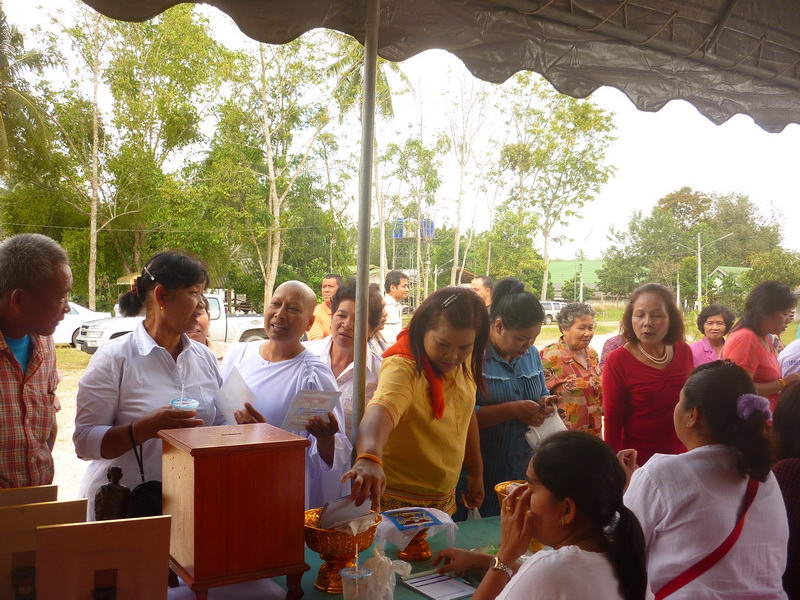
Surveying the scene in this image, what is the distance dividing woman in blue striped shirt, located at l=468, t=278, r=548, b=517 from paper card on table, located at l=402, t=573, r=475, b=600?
0.87 m

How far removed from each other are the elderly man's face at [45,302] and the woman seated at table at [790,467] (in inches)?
77.7

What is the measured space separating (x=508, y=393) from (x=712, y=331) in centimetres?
285

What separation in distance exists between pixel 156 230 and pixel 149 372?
15.2 m

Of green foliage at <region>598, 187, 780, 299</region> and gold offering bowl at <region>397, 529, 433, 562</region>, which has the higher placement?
green foliage at <region>598, 187, 780, 299</region>

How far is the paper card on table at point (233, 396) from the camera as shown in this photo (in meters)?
1.99

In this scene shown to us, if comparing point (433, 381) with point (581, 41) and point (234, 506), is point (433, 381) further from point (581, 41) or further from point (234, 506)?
point (581, 41)

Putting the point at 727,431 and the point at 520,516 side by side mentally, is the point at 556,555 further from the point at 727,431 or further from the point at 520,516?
the point at 727,431

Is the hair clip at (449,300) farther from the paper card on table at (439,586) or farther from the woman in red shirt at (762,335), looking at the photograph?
the woman in red shirt at (762,335)

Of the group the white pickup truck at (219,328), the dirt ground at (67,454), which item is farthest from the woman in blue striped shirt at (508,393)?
the white pickup truck at (219,328)


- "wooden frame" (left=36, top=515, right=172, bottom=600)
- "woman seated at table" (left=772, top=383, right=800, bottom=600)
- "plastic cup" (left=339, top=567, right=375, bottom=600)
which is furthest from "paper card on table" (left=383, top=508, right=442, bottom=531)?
"woman seated at table" (left=772, top=383, right=800, bottom=600)

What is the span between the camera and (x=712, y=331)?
4742mm

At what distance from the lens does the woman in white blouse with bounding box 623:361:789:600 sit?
152 cm

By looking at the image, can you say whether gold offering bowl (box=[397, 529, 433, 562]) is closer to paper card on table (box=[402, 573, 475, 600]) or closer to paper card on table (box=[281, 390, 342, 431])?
paper card on table (box=[402, 573, 475, 600])

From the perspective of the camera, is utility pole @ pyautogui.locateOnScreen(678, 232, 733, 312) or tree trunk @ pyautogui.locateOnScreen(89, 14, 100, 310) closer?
utility pole @ pyautogui.locateOnScreen(678, 232, 733, 312)
